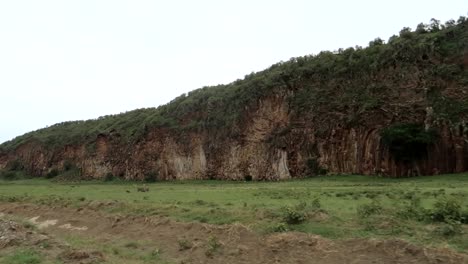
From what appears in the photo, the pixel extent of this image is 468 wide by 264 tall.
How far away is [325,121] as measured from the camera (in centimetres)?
4994

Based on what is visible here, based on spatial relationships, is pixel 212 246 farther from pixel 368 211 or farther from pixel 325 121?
pixel 325 121

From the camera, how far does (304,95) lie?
52875 mm

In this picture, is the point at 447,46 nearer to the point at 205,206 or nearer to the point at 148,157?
the point at 205,206

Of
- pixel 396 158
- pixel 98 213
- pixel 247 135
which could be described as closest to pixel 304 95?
pixel 247 135

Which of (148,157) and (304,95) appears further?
(148,157)

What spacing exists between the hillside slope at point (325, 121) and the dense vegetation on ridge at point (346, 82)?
0.32 feet

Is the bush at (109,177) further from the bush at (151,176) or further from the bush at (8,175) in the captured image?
the bush at (8,175)

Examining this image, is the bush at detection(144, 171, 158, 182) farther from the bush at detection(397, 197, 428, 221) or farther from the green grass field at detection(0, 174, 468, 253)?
the bush at detection(397, 197, 428, 221)

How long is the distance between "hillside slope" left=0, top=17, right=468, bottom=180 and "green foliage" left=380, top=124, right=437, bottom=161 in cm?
9

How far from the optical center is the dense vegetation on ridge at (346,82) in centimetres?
4312

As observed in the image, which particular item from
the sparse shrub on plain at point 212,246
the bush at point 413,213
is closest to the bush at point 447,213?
the bush at point 413,213

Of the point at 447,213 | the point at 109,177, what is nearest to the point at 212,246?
the point at 447,213

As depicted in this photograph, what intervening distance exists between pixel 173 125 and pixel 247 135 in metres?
14.4

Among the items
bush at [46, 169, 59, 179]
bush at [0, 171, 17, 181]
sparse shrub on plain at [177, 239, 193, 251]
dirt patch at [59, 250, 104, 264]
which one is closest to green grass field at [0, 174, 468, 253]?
sparse shrub on plain at [177, 239, 193, 251]
